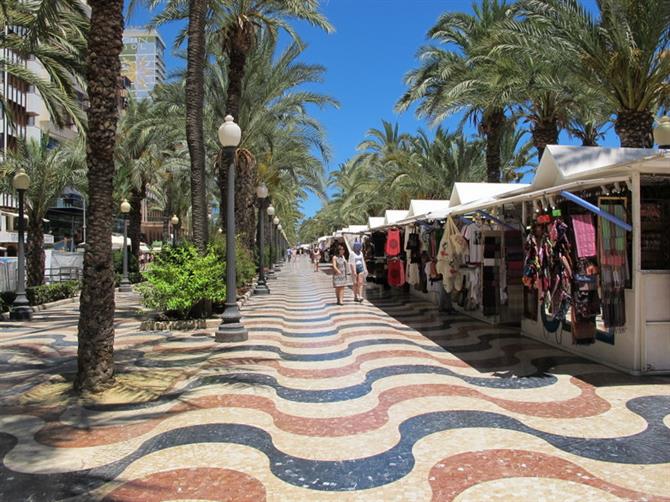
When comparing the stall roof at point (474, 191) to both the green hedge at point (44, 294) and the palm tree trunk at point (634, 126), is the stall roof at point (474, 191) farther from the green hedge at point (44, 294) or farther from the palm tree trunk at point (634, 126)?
the green hedge at point (44, 294)

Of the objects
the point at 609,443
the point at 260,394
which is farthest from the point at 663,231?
the point at 260,394

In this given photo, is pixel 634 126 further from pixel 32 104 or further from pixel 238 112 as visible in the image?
pixel 32 104

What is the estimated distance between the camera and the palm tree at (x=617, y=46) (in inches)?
440

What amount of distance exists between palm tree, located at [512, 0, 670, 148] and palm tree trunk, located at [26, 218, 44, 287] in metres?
15.9

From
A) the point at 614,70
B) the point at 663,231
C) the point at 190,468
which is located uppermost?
the point at 614,70

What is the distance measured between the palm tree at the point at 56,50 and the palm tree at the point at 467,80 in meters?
10.3

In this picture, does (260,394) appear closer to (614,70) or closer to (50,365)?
(50,365)

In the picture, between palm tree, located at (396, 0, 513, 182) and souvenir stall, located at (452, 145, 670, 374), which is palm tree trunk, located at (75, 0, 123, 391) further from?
palm tree, located at (396, 0, 513, 182)

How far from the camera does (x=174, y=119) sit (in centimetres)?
1975

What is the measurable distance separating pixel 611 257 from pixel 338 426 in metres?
3.83

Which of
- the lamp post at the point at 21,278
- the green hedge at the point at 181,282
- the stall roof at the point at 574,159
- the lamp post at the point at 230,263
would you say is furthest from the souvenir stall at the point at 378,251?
the stall roof at the point at 574,159

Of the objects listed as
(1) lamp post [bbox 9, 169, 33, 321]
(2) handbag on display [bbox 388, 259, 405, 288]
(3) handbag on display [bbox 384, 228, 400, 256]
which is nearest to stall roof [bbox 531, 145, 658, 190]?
(3) handbag on display [bbox 384, 228, 400, 256]

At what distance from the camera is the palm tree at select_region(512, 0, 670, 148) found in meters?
Result: 11.2

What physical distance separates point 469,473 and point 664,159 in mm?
4144
